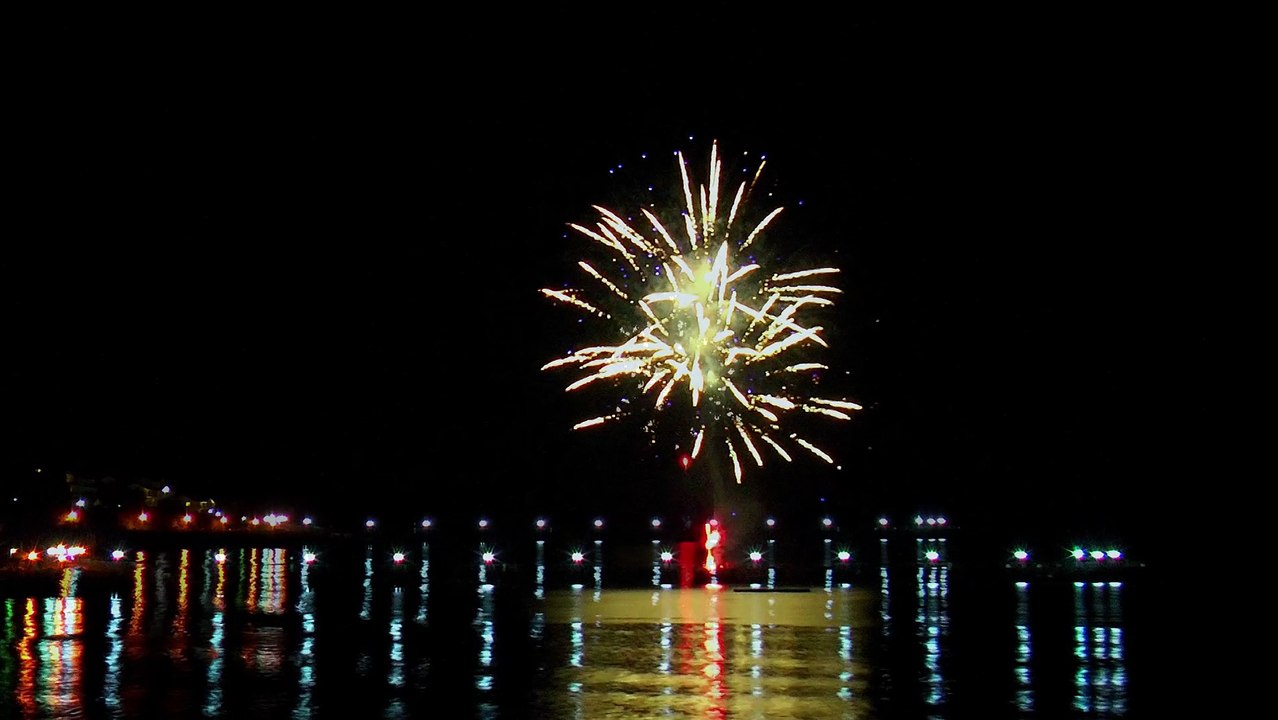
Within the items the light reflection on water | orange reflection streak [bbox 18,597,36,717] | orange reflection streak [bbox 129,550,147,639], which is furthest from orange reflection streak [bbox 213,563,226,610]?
orange reflection streak [bbox 18,597,36,717]

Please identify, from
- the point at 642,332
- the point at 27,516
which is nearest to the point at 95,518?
the point at 27,516

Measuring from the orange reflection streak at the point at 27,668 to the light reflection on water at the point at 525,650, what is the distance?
5cm

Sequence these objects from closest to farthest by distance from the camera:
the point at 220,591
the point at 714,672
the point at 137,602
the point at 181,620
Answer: the point at 714,672 < the point at 181,620 < the point at 137,602 < the point at 220,591

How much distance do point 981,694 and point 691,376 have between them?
2003 centimetres

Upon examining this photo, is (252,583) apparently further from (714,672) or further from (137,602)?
(714,672)

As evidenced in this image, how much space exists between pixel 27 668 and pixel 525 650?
5.60 metres

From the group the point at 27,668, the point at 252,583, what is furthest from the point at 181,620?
the point at 252,583

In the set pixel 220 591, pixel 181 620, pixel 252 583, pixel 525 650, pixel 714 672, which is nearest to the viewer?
pixel 714 672

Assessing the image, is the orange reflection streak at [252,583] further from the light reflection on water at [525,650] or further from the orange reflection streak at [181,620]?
the orange reflection streak at [181,620]

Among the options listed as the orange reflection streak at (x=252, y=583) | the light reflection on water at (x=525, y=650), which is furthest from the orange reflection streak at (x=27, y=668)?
the orange reflection streak at (x=252, y=583)

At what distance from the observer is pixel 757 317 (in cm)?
3334

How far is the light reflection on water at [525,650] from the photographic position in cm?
1309

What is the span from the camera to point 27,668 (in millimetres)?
15141

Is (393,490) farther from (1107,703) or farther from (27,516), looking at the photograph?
(1107,703)
